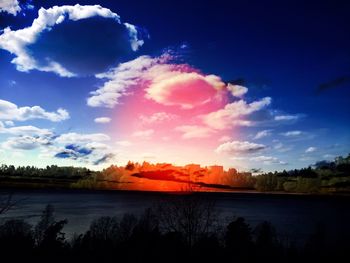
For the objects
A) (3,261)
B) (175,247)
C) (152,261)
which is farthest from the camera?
(175,247)

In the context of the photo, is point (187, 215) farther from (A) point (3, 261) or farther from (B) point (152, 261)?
(A) point (3, 261)

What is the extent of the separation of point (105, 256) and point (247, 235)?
80.4ft

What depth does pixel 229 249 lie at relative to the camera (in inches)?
1934

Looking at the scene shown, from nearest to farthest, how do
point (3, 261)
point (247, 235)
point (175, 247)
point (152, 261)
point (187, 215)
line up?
1. point (3, 261)
2. point (152, 261)
3. point (175, 247)
4. point (247, 235)
5. point (187, 215)

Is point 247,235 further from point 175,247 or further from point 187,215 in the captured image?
point 175,247

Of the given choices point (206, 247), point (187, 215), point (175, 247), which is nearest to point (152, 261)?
point (175, 247)

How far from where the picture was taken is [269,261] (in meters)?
46.1

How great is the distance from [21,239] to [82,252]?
7395 millimetres

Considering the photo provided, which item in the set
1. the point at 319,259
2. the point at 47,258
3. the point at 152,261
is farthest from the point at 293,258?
the point at 47,258

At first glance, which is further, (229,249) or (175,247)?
(229,249)

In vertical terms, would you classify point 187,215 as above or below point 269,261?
above

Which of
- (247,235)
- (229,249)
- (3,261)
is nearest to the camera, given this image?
(3,261)

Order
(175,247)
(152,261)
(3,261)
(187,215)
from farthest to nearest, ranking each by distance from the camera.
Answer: (187,215)
(175,247)
(152,261)
(3,261)

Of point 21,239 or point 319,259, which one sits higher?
point 21,239
